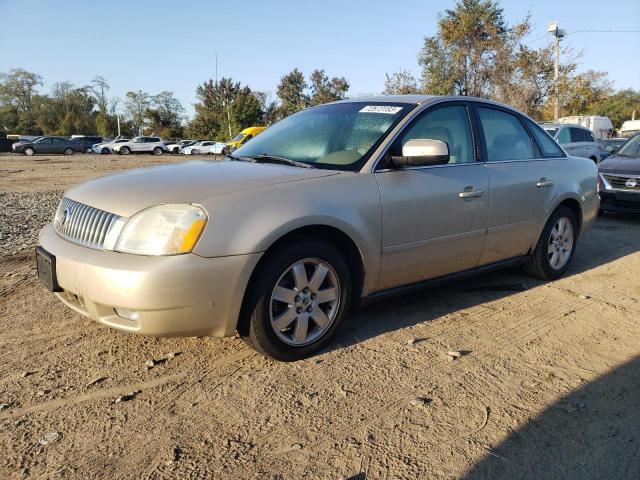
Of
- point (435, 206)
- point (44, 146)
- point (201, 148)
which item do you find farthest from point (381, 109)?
point (44, 146)

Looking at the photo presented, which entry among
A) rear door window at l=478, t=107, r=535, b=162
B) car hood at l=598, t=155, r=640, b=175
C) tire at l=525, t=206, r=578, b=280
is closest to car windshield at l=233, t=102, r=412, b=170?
rear door window at l=478, t=107, r=535, b=162

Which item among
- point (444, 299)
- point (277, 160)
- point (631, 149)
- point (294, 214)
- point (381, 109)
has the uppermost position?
point (381, 109)

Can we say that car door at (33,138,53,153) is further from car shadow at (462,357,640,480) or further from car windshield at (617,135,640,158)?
car shadow at (462,357,640,480)

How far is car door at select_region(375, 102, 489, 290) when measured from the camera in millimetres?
3354

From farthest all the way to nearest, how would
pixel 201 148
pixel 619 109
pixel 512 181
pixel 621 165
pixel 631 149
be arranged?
pixel 619 109 < pixel 201 148 < pixel 631 149 < pixel 621 165 < pixel 512 181

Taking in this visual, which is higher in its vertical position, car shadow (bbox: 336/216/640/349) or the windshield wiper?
the windshield wiper

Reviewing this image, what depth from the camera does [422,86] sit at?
31.5m

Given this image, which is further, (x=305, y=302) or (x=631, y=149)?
(x=631, y=149)

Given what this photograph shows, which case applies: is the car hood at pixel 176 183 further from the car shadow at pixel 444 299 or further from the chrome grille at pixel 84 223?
the car shadow at pixel 444 299

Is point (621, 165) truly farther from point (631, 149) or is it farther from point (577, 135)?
point (577, 135)

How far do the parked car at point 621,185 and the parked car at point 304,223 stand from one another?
4454 mm

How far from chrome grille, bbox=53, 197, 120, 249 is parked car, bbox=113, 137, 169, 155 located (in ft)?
138

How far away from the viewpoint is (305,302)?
3.00 m

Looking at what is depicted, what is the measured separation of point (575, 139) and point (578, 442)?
504 inches
